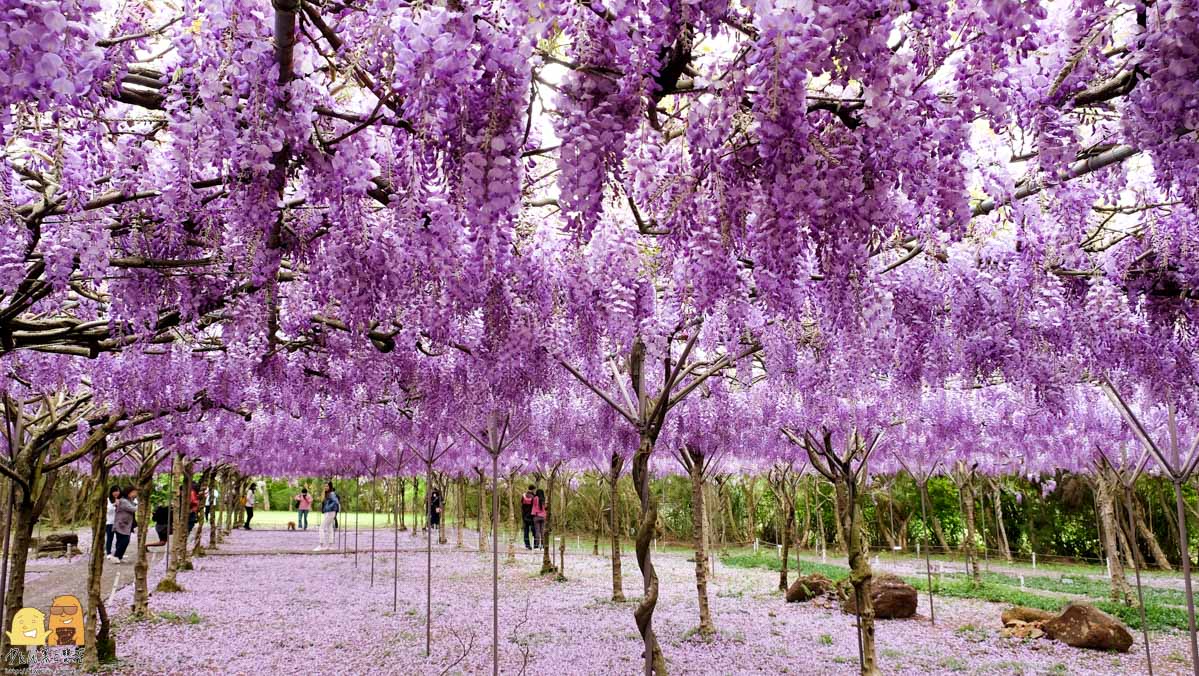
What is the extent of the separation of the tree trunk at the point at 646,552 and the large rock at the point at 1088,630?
584cm

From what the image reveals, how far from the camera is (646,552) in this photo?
5055mm

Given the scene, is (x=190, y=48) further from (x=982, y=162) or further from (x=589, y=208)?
(x=982, y=162)

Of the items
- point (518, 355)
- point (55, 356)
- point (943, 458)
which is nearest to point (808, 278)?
point (518, 355)

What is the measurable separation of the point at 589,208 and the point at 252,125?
1.02m

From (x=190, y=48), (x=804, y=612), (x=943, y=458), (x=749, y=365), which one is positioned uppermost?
(x=190, y=48)

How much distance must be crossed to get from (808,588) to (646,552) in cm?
775

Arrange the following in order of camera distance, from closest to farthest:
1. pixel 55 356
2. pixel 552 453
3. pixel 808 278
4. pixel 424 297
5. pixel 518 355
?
pixel 808 278, pixel 424 297, pixel 518 355, pixel 55 356, pixel 552 453

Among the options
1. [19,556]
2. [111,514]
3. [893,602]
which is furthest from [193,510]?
[893,602]

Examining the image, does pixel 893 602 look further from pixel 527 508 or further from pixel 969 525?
pixel 527 508

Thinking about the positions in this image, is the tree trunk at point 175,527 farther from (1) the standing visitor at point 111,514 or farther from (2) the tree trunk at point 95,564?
(2) the tree trunk at point 95,564

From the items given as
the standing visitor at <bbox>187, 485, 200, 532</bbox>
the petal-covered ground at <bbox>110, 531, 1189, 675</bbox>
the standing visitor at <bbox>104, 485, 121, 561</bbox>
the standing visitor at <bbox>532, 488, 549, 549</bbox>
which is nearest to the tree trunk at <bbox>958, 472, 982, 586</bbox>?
the petal-covered ground at <bbox>110, 531, 1189, 675</bbox>

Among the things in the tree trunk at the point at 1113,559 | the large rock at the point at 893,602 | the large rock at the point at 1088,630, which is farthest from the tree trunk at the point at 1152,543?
the large rock at the point at 1088,630

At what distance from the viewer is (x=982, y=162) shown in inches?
148

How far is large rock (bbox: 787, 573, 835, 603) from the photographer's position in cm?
1173
